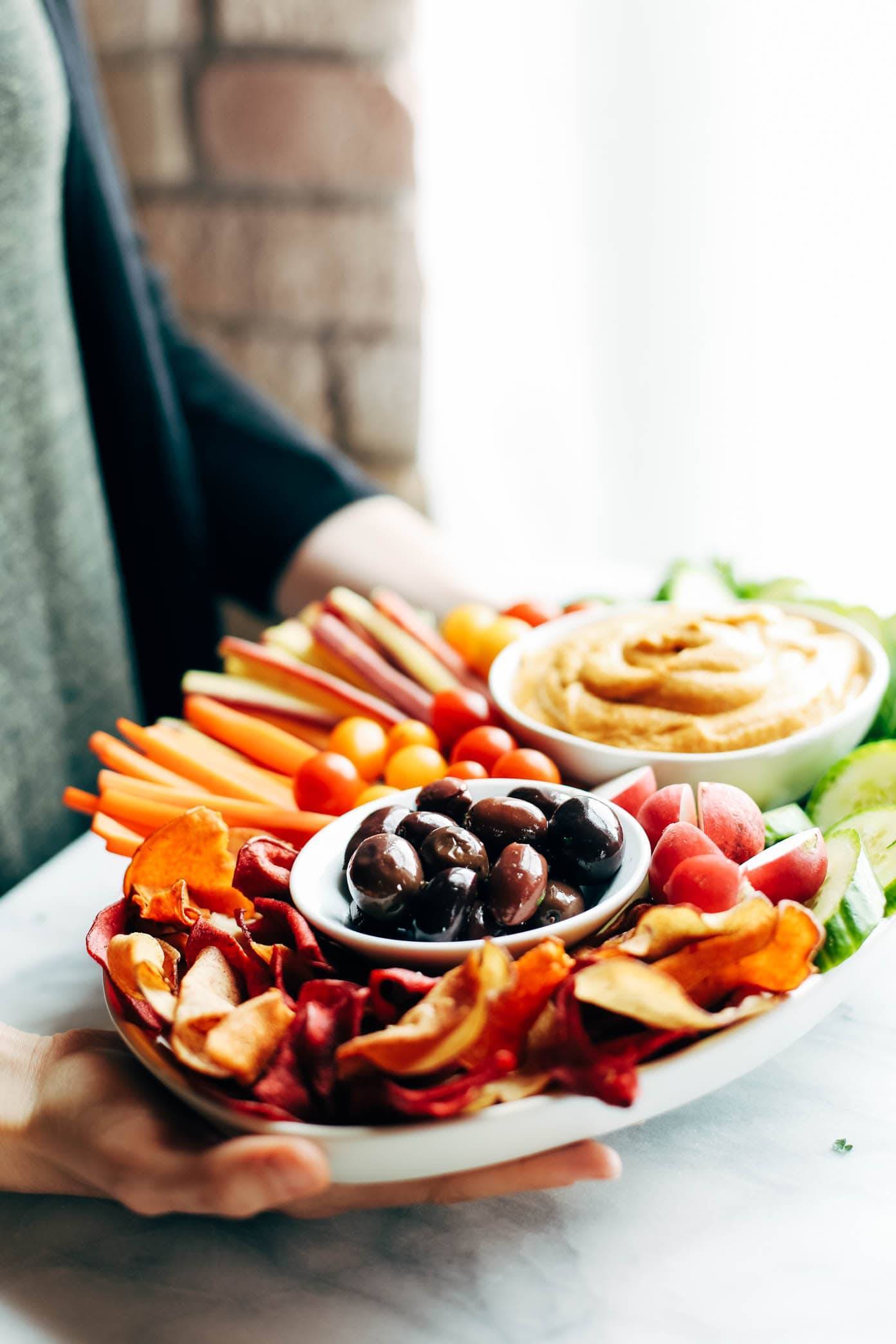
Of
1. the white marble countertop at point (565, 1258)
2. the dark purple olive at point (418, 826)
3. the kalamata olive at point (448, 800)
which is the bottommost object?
the white marble countertop at point (565, 1258)

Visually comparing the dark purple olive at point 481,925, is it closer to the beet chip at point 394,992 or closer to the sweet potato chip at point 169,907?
the beet chip at point 394,992

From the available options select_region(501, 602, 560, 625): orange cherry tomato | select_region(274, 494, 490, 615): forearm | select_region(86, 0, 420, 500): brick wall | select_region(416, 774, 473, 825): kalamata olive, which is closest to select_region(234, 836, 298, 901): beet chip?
select_region(416, 774, 473, 825): kalamata olive

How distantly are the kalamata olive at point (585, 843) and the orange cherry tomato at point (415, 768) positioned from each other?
0.27m

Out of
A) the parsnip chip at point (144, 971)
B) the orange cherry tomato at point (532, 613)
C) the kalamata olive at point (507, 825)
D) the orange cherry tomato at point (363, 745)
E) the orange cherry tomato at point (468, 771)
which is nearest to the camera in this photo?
the parsnip chip at point (144, 971)

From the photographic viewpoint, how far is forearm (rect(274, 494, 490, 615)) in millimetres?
1375

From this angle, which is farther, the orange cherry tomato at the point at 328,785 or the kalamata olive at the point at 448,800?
the orange cherry tomato at the point at 328,785

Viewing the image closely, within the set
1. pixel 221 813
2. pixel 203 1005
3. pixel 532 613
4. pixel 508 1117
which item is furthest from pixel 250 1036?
pixel 532 613

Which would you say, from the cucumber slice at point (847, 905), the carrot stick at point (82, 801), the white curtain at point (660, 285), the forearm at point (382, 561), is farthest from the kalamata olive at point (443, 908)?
the white curtain at point (660, 285)

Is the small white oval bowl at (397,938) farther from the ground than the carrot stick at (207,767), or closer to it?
farther from the ground

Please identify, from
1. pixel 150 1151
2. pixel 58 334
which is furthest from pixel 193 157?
pixel 150 1151

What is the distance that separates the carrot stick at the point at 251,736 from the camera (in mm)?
1072

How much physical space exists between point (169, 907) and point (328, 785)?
0.89ft

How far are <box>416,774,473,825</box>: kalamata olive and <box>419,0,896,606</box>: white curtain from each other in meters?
0.74

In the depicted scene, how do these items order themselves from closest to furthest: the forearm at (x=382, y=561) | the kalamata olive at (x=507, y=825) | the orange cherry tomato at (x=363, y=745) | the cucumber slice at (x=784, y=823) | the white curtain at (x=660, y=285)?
the kalamata olive at (x=507, y=825) → the cucumber slice at (x=784, y=823) → the orange cherry tomato at (x=363, y=745) → the forearm at (x=382, y=561) → the white curtain at (x=660, y=285)
